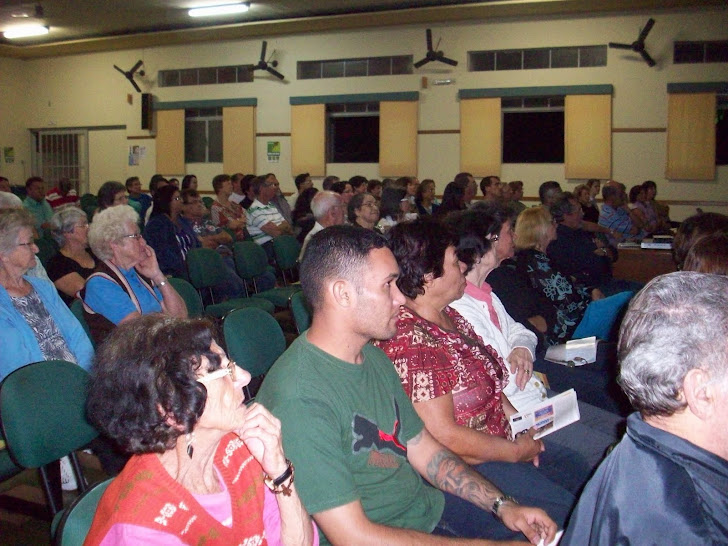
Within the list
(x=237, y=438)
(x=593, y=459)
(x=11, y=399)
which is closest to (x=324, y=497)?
(x=237, y=438)

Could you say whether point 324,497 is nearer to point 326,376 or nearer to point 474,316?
point 326,376

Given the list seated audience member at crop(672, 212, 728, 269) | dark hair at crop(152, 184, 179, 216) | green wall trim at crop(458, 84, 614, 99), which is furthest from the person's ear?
green wall trim at crop(458, 84, 614, 99)

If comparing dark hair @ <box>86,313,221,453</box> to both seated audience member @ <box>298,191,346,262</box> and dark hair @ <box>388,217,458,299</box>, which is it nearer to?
dark hair @ <box>388,217,458,299</box>

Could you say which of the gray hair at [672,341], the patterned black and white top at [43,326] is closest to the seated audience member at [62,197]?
the patterned black and white top at [43,326]

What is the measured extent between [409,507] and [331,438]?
0.37 m

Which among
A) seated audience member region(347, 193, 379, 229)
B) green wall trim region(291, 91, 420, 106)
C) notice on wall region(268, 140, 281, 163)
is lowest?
seated audience member region(347, 193, 379, 229)

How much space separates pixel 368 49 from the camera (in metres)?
12.4

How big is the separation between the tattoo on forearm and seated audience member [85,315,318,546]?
0.57 m

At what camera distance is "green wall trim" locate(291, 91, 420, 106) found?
40.0ft

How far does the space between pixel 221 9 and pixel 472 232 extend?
980 cm

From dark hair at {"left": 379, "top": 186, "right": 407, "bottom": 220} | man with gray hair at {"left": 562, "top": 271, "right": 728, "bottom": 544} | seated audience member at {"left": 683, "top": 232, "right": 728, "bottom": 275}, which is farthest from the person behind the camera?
dark hair at {"left": 379, "top": 186, "right": 407, "bottom": 220}

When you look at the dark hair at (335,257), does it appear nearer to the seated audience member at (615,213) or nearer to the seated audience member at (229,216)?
Answer: the seated audience member at (229,216)

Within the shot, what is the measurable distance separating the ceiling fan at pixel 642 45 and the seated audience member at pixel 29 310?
994 cm

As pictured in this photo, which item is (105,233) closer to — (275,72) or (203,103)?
(275,72)
